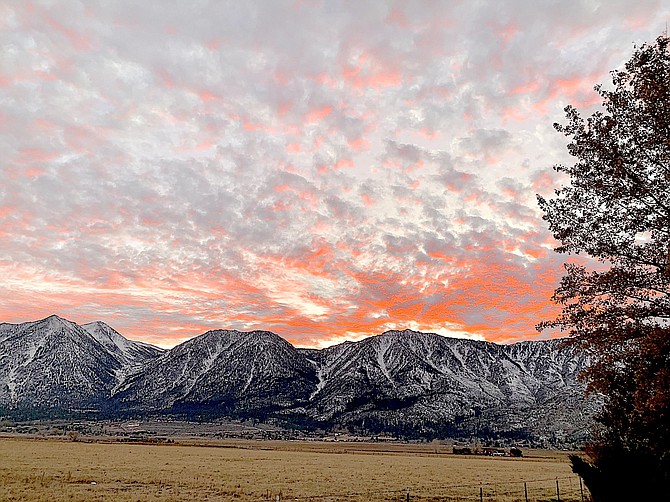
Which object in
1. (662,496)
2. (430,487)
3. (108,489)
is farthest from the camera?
(430,487)

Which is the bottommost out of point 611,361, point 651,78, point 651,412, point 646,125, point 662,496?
point 662,496

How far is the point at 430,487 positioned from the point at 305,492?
13404 mm

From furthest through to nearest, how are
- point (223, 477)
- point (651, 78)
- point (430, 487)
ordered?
point (223, 477), point (430, 487), point (651, 78)

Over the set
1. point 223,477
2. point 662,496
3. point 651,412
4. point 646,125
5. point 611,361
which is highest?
point 646,125

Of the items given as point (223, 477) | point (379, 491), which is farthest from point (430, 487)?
point (223, 477)

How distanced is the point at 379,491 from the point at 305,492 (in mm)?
6858

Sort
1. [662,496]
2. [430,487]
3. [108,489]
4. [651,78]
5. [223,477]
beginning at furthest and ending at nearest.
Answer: [223,477] < [430,487] < [108,489] < [651,78] < [662,496]

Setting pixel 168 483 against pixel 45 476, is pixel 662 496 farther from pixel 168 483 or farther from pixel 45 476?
pixel 45 476

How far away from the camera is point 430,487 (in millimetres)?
51781

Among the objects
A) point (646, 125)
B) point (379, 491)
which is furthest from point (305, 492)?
point (646, 125)

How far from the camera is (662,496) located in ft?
51.1

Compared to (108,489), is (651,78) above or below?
above

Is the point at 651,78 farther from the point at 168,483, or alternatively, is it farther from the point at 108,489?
the point at 168,483

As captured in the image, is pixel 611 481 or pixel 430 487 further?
pixel 430 487
